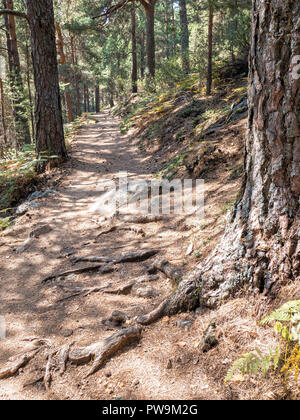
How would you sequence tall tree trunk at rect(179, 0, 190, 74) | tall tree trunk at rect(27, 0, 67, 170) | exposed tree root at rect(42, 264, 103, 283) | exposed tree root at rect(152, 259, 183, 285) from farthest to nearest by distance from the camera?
tall tree trunk at rect(179, 0, 190, 74) → tall tree trunk at rect(27, 0, 67, 170) → exposed tree root at rect(42, 264, 103, 283) → exposed tree root at rect(152, 259, 183, 285)

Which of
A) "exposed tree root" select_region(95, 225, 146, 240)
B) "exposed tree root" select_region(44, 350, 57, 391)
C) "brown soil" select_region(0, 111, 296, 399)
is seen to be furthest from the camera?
"exposed tree root" select_region(95, 225, 146, 240)

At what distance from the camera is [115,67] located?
2916 cm

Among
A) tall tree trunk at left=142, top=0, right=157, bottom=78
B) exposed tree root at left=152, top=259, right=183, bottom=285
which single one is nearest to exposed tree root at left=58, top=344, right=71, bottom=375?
exposed tree root at left=152, top=259, right=183, bottom=285

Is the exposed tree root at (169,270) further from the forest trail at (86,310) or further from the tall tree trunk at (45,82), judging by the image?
the tall tree trunk at (45,82)

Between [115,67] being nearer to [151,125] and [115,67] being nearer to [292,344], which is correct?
[151,125]

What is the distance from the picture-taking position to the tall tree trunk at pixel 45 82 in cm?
782

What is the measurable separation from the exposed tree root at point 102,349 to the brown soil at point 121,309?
7 cm

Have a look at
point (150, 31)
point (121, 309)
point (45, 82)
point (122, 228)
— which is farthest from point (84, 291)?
point (150, 31)

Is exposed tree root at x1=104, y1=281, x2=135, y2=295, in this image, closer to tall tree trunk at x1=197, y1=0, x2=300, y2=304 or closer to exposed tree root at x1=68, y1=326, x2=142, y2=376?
exposed tree root at x1=68, y1=326, x2=142, y2=376

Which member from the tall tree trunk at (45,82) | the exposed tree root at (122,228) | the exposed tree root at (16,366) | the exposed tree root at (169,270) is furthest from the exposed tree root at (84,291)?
the tall tree trunk at (45,82)

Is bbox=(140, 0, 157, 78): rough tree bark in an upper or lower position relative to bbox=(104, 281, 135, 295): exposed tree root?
upper

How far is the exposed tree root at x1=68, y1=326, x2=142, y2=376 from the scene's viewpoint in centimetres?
247

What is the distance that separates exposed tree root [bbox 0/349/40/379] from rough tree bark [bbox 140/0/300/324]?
174cm
